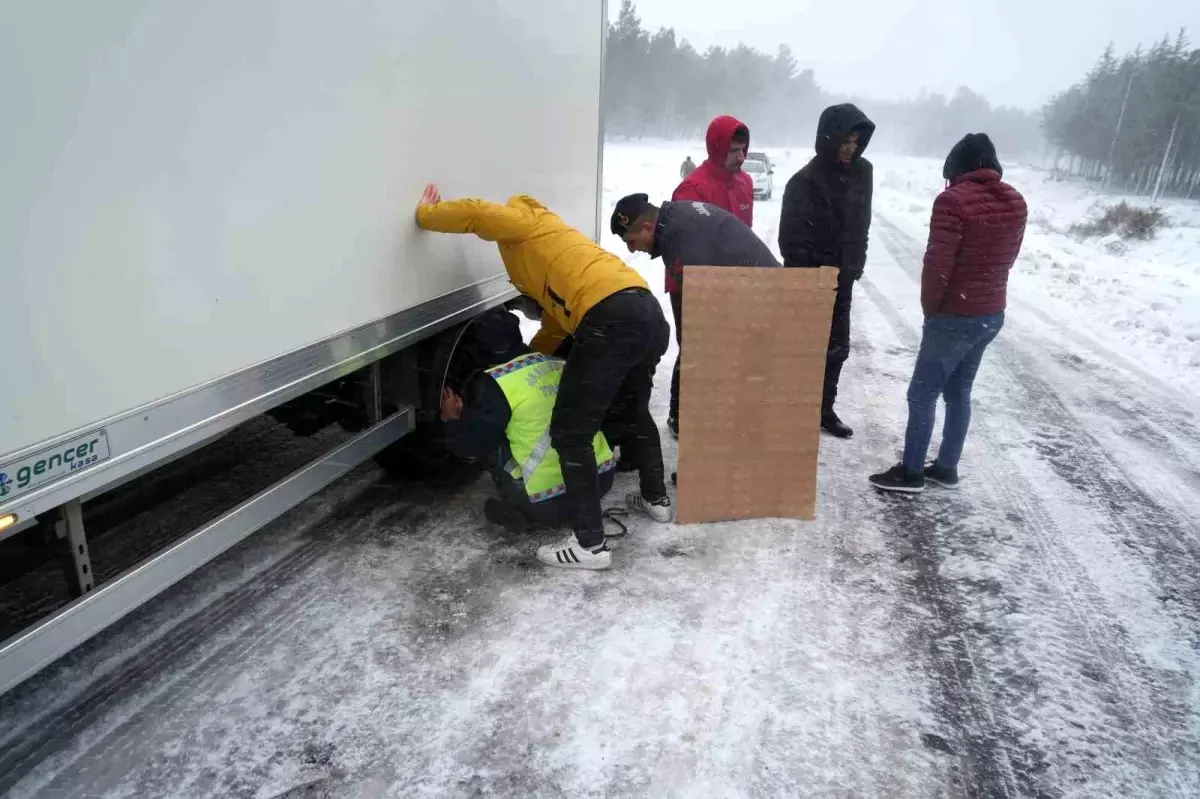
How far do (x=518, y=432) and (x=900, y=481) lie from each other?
2265 mm

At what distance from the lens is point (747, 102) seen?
99938 mm

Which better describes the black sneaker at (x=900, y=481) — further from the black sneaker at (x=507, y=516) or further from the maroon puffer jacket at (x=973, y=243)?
the black sneaker at (x=507, y=516)

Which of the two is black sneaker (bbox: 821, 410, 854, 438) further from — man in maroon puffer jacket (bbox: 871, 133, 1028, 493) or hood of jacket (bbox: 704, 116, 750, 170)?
hood of jacket (bbox: 704, 116, 750, 170)

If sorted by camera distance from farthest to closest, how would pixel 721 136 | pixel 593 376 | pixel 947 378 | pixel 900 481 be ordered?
pixel 721 136 → pixel 900 481 → pixel 947 378 → pixel 593 376

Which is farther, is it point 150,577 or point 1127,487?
point 1127,487

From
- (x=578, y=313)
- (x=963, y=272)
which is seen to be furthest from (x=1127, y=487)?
(x=578, y=313)

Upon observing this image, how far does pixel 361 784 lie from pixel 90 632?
2.86 ft

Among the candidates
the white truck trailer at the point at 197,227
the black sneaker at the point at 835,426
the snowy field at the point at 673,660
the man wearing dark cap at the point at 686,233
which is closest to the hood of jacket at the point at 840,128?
the man wearing dark cap at the point at 686,233

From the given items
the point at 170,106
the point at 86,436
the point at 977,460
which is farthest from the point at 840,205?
the point at 86,436

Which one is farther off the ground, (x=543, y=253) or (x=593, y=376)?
(x=543, y=253)

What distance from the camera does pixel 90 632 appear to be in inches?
78.7

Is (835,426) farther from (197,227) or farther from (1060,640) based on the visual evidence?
(197,227)

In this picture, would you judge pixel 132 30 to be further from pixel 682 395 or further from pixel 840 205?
pixel 840 205

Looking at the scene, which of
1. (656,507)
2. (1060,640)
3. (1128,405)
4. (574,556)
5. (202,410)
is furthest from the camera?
(1128,405)
